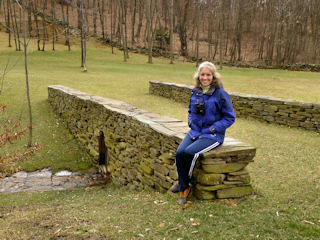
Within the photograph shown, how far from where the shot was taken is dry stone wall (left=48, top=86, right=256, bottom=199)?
4.05 meters

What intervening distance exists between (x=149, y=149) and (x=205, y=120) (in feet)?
6.18

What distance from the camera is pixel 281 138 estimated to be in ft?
27.3

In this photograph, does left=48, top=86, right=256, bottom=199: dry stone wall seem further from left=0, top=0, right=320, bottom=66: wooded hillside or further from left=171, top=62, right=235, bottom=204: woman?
left=0, top=0, right=320, bottom=66: wooded hillside

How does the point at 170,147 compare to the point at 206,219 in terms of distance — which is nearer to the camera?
the point at 206,219

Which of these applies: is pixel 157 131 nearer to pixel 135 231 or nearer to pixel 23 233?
pixel 135 231

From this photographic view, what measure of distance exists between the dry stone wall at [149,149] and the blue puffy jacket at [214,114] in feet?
0.89

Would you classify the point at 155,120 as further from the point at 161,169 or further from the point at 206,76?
the point at 206,76

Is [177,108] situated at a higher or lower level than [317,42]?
lower

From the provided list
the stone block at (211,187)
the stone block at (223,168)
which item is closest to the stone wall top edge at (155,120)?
the stone block at (223,168)

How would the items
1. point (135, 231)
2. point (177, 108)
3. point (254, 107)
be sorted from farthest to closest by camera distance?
point (177, 108) < point (254, 107) < point (135, 231)

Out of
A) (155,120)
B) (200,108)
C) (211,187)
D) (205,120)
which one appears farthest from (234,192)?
(155,120)

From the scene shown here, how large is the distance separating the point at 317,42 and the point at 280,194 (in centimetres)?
3187

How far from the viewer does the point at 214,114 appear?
397 centimetres

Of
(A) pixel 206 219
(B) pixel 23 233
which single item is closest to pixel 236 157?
(A) pixel 206 219
